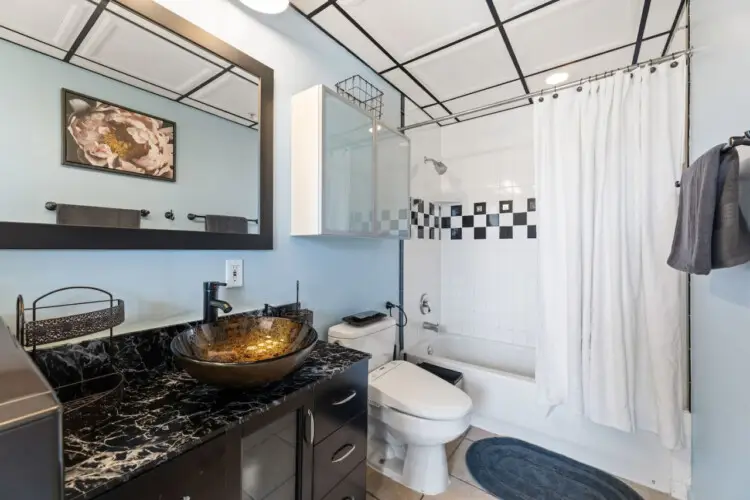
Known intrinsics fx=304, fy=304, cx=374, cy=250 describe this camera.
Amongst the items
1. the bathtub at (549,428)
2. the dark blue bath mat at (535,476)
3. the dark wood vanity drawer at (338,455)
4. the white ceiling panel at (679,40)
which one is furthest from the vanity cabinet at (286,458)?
the white ceiling panel at (679,40)

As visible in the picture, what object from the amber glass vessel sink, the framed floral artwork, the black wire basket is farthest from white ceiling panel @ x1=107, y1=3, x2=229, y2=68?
the amber glass vessel sink

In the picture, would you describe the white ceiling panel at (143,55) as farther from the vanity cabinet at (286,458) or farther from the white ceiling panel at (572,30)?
the white ceiling panel at (572,30)

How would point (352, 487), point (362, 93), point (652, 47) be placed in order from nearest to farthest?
point (352, 487), point (652, 47), point (362, 93)

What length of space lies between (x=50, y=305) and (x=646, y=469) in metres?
2.57

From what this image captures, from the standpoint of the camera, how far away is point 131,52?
99cm

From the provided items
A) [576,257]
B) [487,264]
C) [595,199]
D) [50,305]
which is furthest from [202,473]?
[487,264]

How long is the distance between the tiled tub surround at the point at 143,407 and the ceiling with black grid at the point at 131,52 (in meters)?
0.83

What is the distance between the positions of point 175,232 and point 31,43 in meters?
0.59

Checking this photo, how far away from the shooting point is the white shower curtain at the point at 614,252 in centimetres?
138

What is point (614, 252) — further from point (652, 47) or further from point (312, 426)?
point (312, 426)

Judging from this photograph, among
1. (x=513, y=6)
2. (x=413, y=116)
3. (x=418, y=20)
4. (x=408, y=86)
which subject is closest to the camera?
(x=513, y=6)

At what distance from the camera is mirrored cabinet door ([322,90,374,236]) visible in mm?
1409

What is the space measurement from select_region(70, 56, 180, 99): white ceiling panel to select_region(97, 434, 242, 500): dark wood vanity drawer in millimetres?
1107

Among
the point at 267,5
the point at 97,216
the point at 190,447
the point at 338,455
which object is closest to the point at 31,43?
the point at 97,216
